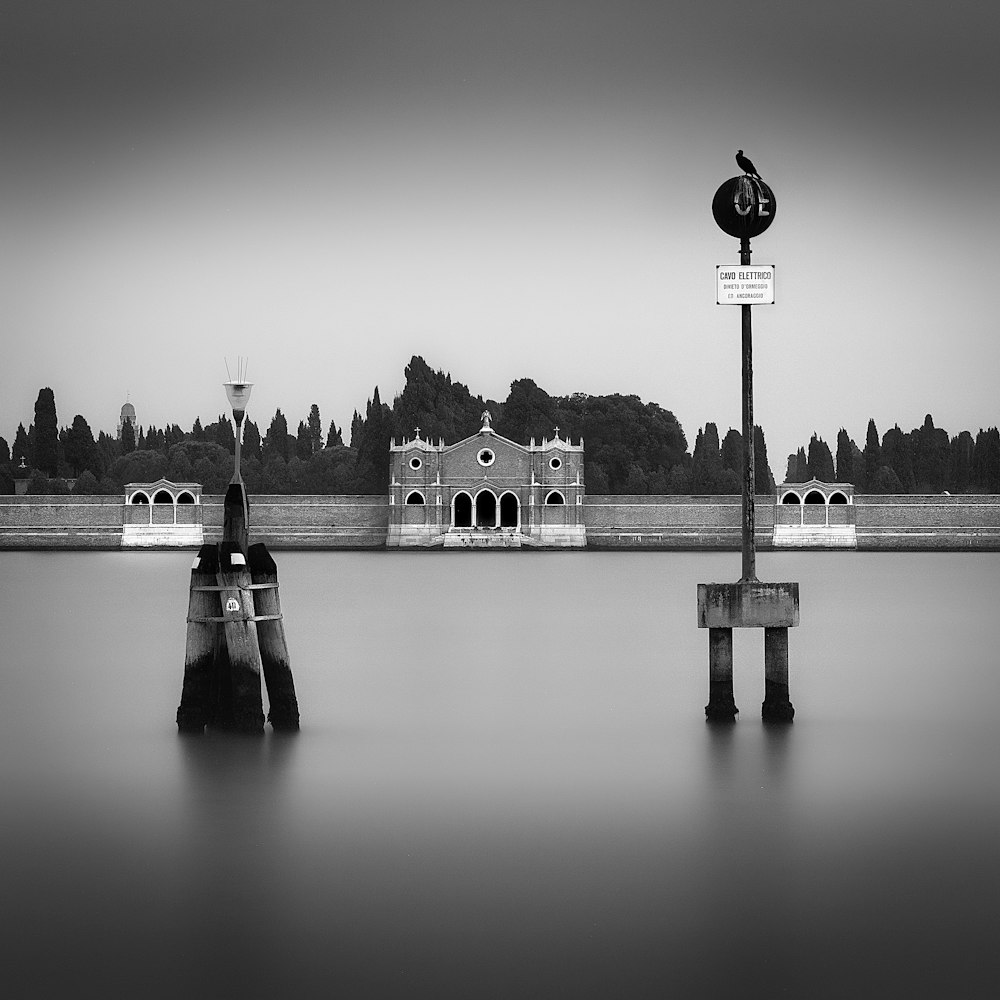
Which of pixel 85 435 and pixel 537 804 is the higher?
pixel 85 435

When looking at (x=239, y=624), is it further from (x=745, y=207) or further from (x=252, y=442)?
(x=252, y=442)

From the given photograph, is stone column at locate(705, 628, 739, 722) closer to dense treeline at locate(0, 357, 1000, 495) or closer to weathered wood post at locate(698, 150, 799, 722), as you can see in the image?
weathered wood post at locate(698, 150, 799, 722)

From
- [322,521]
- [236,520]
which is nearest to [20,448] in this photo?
[322,521]

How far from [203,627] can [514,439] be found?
169ft

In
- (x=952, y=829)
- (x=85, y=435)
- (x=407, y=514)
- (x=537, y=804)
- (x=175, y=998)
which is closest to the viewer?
(x=175, y=998)

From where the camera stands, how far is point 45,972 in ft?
14.3

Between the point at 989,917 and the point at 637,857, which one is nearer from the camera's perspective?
the point at 989,917

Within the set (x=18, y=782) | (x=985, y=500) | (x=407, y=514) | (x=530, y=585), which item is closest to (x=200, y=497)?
(x=407, y=514)

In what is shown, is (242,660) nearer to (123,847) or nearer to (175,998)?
(123,847)

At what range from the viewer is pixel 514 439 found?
59.1m

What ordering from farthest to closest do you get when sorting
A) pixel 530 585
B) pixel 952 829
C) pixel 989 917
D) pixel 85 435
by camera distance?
1. pixel 85 435
2. pixel 530 585
3. pixel 952 829
4. pixel 989 917

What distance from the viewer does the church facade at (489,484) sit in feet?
156

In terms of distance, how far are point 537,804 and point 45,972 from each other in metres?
3.12

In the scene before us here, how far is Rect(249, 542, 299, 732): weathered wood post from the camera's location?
25.5 ft
